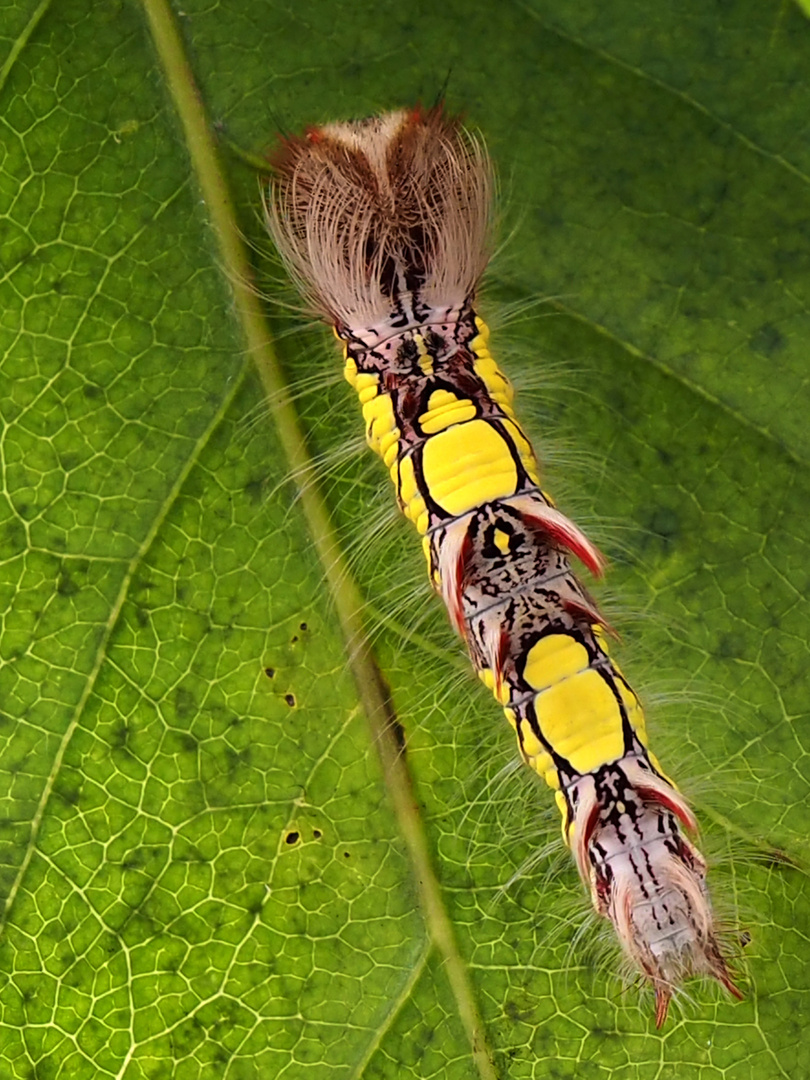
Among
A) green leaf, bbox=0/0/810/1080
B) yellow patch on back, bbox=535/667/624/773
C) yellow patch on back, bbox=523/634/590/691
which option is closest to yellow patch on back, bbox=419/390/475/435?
green leaf, bbox=0/0/810/1080

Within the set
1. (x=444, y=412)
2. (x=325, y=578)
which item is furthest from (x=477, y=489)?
(x=325, y=578)

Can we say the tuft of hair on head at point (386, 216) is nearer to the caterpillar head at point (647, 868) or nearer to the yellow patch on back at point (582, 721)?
the yellow patch on back at point (582, 721)

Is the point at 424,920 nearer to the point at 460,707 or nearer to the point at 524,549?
the point at 460,707

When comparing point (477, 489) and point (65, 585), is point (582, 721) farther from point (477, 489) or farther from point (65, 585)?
point (65, 585)

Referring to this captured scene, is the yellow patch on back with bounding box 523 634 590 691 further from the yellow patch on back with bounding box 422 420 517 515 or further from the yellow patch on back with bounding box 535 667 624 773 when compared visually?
the yellow patch on back with bounding box 422 420 517 515

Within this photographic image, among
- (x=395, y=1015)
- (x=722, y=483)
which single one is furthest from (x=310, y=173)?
(x=395, y=1015)

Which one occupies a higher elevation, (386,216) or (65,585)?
(386,216)

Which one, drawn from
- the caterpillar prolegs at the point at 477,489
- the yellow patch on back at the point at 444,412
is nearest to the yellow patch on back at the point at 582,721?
the caterpillar prolegs at the point at 477,489
